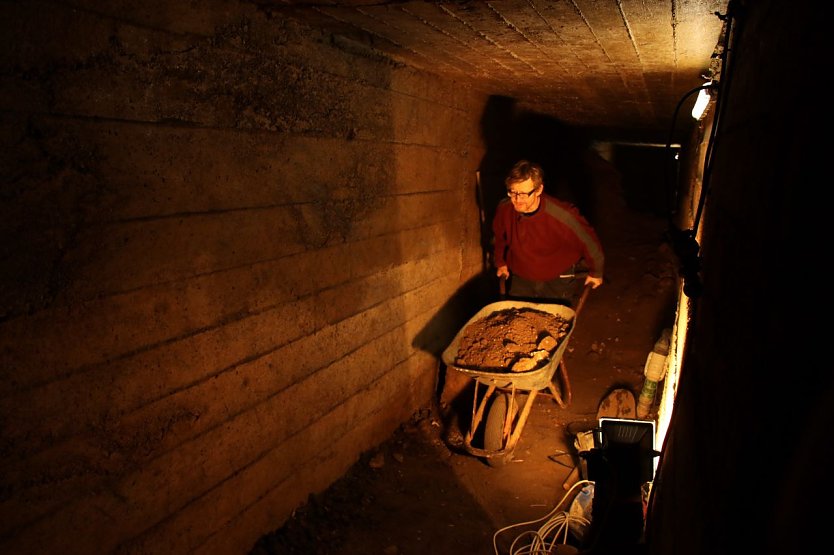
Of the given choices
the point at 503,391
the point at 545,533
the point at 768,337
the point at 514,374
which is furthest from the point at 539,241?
the point at 768,337

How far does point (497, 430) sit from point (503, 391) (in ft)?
1.13

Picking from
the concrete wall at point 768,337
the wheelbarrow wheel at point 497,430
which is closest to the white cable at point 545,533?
the wheelbarrow wheel at point 497,430

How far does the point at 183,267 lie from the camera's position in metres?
2.46

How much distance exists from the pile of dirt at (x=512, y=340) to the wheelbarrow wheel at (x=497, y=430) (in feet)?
1.72

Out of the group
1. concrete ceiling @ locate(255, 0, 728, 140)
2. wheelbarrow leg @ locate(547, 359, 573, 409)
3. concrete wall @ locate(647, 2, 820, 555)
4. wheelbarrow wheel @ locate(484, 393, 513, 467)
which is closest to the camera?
concrete wall @ locate(647, 2, 820, 555)

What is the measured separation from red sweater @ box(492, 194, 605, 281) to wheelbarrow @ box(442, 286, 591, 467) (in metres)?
0.43

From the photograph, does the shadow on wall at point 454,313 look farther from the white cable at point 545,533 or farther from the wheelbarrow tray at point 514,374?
the white cable at point 545,533

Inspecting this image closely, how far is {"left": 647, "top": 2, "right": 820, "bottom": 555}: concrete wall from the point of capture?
2.10 ft

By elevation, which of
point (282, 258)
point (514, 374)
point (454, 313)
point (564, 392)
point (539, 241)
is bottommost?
point (564, 392)

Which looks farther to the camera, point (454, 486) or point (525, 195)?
point (525, 195)

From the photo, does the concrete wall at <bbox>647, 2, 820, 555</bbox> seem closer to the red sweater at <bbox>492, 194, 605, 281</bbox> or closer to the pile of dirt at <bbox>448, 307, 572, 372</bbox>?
the pile of dirt at <bbox>448, 307, 572, 372</bbox>

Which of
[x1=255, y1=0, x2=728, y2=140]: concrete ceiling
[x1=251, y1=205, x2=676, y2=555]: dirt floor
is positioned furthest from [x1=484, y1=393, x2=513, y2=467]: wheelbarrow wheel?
[x1=255, y1=0, x2=728, y2=140]: concrete ceiling

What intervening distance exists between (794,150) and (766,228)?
197 millimetres

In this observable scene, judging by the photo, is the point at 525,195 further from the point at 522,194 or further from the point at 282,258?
the point at 282,258
